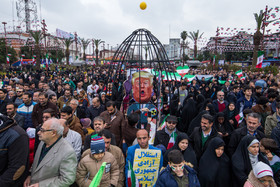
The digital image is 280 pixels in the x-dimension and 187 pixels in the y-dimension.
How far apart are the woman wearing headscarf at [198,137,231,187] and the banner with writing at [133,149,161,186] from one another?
80 cm

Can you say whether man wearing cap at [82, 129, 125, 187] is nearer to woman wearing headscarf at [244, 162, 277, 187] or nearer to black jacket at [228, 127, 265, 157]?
woman wearing headscarf at [244, 162, 277, 187]

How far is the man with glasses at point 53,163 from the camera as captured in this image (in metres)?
2.18

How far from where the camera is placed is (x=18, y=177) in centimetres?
224

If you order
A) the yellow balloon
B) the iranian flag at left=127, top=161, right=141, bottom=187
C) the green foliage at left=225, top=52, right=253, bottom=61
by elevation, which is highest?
the green foliage at left=225, top=52, right=253, bottom=61

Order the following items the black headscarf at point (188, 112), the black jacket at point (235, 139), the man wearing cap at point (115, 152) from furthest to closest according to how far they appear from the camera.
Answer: the black headscarf at point (188, 112), the black jacket at point (235, 139), the man wearing cap at point (115, 152)

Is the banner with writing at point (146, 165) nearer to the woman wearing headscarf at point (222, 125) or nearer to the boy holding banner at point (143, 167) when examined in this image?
the boy holding banner at point (143, 167)

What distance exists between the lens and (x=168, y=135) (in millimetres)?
3643

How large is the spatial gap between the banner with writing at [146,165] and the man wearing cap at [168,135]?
86cm

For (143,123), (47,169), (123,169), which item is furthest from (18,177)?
(143,123)

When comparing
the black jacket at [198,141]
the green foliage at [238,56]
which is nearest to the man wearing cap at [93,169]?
the black jacket at [198,141]

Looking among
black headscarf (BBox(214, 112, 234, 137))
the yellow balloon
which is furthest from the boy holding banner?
the yellow balloon

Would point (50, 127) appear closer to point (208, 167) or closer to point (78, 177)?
point (78, 177)

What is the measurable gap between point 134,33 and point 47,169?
9.83ft

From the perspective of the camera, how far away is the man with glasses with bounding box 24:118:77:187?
218cm
